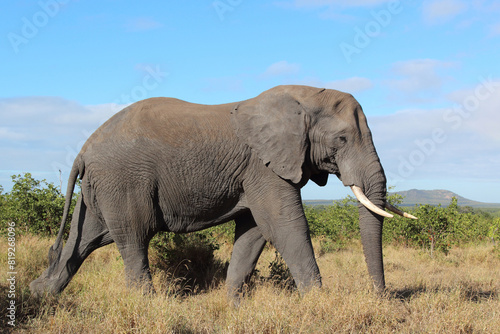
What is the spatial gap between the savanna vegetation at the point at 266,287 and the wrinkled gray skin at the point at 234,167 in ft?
2.11

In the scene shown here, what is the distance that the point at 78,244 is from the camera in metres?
7.08

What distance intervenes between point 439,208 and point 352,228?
3230mm

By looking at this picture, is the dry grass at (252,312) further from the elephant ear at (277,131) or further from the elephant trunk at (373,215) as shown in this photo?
the elephant ear at (277,131)

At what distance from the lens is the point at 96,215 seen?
694 centimetres

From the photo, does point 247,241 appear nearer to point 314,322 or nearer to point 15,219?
point 314,322

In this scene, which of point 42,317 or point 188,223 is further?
point 188,223

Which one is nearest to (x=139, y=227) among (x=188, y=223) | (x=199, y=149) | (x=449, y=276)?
(x=188, y=223)

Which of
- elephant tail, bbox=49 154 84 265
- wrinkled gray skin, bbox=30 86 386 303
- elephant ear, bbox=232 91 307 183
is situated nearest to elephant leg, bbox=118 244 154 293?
wrinkled gray skin, bbox=30 86 386 303

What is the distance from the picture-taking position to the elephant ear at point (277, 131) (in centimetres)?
630

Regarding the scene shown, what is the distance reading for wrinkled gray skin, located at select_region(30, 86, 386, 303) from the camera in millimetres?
6250

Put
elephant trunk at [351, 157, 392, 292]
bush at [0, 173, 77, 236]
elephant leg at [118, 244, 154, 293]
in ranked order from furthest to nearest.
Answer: bush at [0, 173, 77, 236] → elephant leg at [118, 244, 154, 293] → elephant trunk at [351, 157, 392, 292]

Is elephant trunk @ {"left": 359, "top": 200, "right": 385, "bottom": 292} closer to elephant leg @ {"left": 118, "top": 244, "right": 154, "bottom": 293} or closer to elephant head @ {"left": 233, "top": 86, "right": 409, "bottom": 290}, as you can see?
elephant head @ {"left": 233, "top": 86, "right": 409, "bottom": 290}

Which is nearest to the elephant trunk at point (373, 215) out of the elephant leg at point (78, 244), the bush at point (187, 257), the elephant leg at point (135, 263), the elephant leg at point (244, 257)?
the elephant leg at point (244, 257)

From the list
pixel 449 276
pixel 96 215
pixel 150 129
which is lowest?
pixel 449 276
